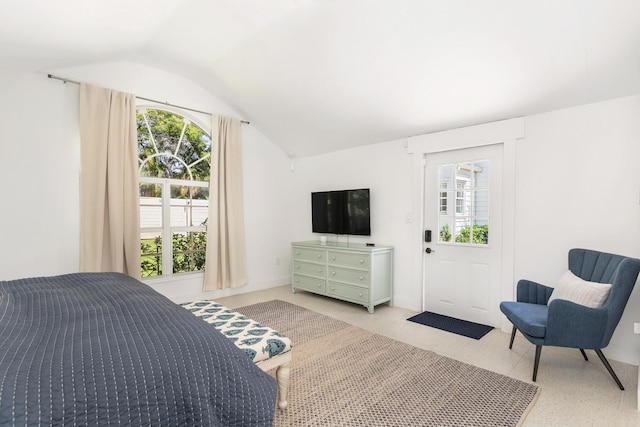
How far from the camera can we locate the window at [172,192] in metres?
3.97

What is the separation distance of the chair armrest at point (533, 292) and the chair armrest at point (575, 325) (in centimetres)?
54

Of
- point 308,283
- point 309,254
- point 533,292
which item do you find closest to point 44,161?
point 309,254

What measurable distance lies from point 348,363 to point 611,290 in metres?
1.88

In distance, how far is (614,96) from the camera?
2.60 m

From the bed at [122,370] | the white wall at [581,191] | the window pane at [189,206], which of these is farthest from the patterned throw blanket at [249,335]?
the white wall at [581,191]

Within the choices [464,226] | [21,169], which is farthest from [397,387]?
[21,169]

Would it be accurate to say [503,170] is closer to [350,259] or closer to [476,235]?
[476,235]

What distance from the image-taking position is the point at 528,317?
7.81 feet

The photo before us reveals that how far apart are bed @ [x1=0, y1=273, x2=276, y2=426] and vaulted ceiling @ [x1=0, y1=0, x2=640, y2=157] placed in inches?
71.7

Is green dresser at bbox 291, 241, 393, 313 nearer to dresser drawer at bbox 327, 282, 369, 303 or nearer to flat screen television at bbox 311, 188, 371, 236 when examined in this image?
dresser drawer at bbox 327, 282, 369, 303

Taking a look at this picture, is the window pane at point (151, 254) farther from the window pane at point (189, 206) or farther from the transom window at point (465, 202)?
the transom window at point (465, 202)

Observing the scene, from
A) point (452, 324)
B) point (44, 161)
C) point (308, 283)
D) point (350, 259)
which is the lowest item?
point (452, 324)

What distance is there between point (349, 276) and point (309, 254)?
2.49ft

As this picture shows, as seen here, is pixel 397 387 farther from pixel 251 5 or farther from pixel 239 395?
pixel 251 5
